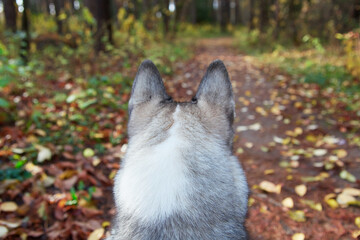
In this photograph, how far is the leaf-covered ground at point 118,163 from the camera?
2881mm

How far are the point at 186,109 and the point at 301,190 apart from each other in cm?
228

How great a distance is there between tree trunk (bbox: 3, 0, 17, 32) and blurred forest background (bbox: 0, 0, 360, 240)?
2cm

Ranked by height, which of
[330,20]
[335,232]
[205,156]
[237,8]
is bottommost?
[335,232]

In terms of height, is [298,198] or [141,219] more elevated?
[141,219]

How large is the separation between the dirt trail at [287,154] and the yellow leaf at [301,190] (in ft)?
0.13

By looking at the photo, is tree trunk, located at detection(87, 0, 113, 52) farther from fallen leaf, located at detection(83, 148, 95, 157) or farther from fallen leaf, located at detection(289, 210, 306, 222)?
fallen leaf, located at detection(289, 210, 306, 222)

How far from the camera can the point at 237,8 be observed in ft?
116

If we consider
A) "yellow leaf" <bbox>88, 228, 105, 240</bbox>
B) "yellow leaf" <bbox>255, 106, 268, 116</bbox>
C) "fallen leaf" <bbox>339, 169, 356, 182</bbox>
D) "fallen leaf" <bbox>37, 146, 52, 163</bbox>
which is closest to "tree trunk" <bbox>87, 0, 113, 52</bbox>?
"yellow leaf" <bbox>255, 106, 268, 116</bbox>

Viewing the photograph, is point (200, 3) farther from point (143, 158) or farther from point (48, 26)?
point (143, 158)

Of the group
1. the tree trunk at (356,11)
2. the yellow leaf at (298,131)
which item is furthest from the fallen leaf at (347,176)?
the tree trunk at (356,11)

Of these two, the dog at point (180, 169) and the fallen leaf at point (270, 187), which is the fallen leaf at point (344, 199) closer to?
the fallen leaf at point (270, 187)

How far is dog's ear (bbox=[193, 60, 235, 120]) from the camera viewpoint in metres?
1.80

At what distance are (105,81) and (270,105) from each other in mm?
3669

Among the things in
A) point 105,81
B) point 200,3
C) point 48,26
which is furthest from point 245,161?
point 200,3
